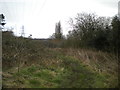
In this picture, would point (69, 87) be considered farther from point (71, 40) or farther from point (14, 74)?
point (71, 40)

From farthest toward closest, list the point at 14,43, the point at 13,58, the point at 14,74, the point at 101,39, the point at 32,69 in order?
the point at 101,39, the point at 14,43, the point at 13,58, the point at 32,69, the point at 14,74

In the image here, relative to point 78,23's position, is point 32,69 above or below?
below

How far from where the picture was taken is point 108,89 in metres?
7.61

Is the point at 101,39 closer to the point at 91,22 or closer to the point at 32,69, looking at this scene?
the point at 91,22

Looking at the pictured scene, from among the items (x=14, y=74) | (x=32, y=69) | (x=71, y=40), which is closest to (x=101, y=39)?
(x=71, y=40)

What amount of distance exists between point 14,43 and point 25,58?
3.18 metres

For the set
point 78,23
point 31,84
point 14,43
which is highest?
point 78,23

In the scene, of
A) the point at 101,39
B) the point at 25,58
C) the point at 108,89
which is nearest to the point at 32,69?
the point at 25,58

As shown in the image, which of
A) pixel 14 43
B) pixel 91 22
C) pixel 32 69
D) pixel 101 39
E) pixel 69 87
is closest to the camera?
pixel 69 87

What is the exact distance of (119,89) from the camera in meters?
7.46

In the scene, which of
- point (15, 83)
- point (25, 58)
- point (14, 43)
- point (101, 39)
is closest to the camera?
point (15, 83)

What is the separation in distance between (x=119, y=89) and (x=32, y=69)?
20.0 feet

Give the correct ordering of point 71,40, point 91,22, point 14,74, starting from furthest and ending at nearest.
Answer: point 91,22, point 71,40, point 14,74

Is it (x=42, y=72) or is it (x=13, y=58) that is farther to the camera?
(x=13, y=58)
